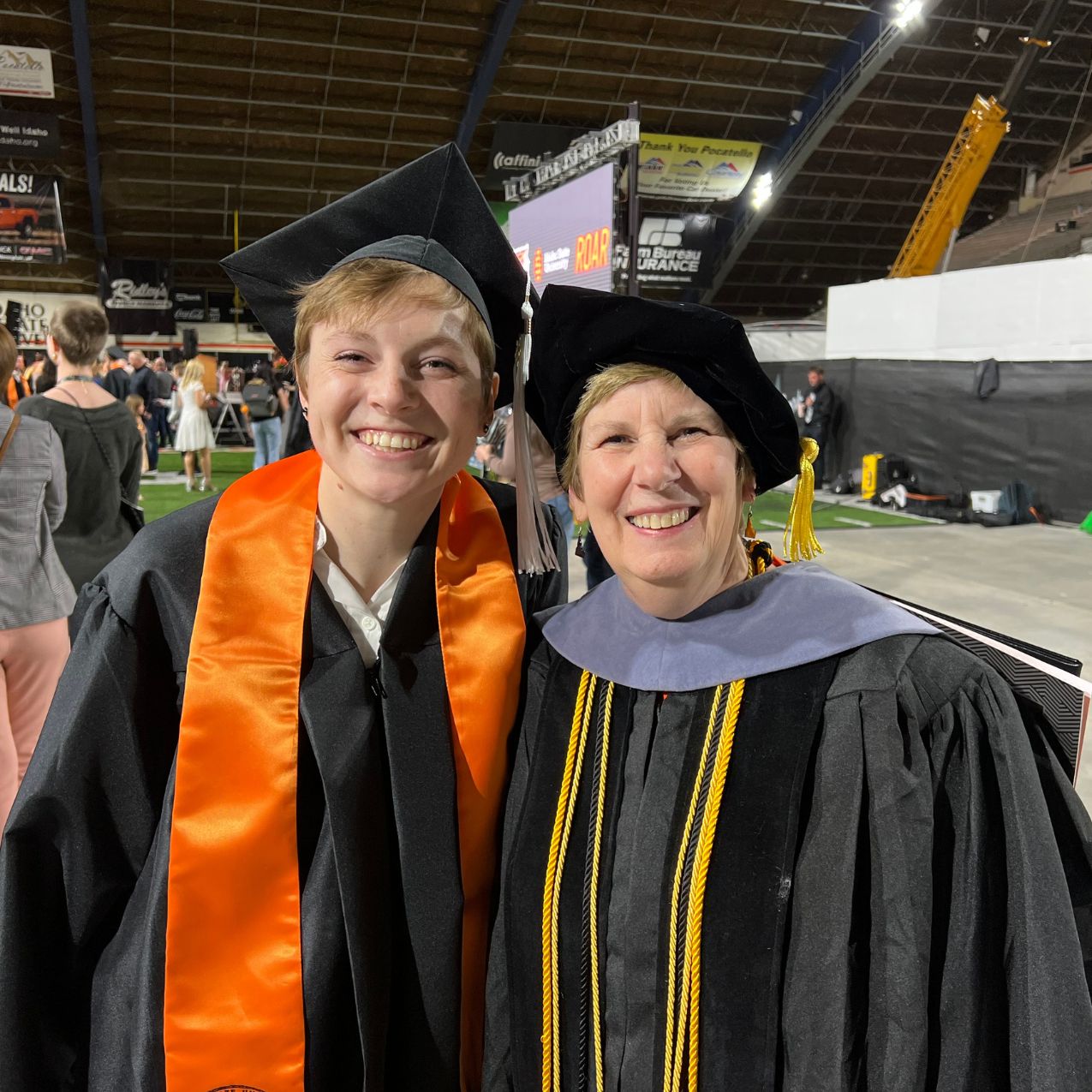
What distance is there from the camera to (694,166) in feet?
69.5

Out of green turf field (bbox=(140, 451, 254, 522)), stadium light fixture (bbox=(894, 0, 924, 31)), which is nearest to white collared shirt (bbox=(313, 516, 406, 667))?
green turf field (bbox=(140, 451, 254, 522))

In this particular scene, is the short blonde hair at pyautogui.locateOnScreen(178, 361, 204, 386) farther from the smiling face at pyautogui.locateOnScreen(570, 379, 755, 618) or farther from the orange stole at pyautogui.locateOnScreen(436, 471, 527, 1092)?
the smiling face at pyautogui.locateOnScreen(570, 379, 755, 618)

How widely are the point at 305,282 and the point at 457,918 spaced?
38.9 inches

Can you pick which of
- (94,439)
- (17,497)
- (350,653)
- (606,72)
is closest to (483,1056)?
(350,653)

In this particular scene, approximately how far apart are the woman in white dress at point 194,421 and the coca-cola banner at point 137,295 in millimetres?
13263

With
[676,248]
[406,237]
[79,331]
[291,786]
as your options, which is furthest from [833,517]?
[676,248]

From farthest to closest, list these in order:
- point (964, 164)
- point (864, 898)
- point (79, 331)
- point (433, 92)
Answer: point (964, 164) < point (433, 92) < point (79, 331) < point (864, 898)

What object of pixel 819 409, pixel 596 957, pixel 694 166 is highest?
pixel 694 166

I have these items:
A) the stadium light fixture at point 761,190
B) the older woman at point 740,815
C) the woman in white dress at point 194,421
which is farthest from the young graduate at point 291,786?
the stadium light fixture at point 761,190

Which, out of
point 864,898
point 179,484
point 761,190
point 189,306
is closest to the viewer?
point 864,898

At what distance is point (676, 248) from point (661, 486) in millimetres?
20241

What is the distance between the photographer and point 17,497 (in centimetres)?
293

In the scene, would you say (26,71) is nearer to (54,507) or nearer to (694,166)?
(694,166)

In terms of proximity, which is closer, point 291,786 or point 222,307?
point 291,786
